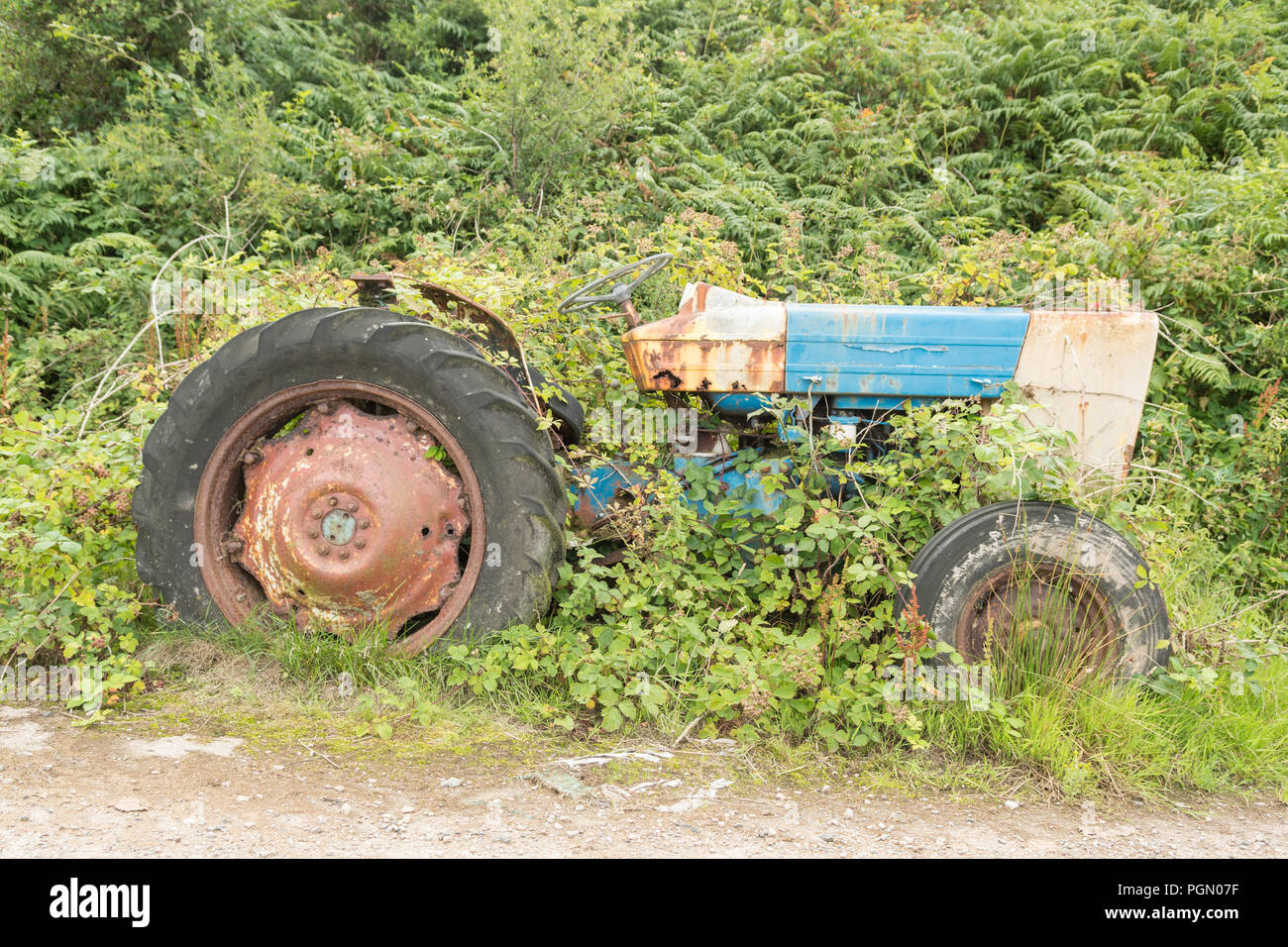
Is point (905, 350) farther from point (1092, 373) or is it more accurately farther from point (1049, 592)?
point (1049, 592)

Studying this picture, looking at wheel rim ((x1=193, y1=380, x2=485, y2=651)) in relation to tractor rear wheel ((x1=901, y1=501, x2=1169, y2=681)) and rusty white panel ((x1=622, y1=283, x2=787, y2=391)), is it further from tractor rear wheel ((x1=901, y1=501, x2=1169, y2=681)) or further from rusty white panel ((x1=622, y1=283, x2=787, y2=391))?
tractor rear wheel ((x1=901, y1=501, x2=1169, y2=681))

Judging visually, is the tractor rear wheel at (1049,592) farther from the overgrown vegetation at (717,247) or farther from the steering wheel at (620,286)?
the steering wheel at (620,286)

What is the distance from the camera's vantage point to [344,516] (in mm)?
3314

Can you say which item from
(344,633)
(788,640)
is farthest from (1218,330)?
(344,633)

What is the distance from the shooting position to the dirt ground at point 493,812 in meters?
2.43

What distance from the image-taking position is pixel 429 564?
Answer: 11.0ft

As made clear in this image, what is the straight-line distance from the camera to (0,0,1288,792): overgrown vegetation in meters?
3.21

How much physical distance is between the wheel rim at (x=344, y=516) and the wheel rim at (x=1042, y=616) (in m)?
1.80

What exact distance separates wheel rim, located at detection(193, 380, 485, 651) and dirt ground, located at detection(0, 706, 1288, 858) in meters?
0.57

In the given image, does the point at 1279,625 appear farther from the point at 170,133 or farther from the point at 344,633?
the point at 170,133

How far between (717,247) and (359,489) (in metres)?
2.91

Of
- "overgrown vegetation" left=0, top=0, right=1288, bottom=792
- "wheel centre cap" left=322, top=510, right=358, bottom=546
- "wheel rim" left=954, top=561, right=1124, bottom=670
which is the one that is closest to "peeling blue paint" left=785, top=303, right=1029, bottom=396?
"overgrown vegetation" left=0, top=0, right=1288, bottom=792

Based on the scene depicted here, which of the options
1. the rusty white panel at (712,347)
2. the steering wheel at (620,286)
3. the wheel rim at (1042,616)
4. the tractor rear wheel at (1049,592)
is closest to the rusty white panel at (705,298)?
the rusty white panel at (712,347)

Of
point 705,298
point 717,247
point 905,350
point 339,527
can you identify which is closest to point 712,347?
point 705,298
